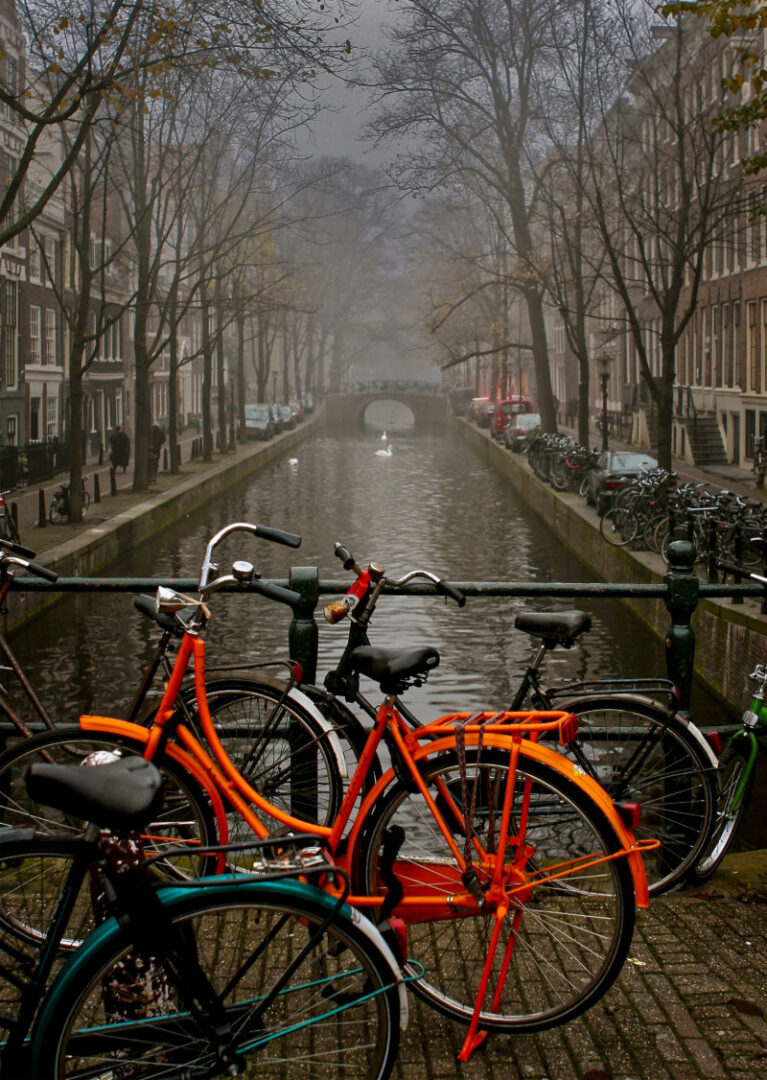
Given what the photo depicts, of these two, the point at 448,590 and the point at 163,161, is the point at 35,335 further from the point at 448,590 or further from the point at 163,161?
the point at 448,590

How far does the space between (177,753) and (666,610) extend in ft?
36.7

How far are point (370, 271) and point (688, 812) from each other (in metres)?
83.2

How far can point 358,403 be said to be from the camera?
279ft

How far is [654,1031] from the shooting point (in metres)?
3.54

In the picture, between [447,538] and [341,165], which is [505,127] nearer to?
[341,165]

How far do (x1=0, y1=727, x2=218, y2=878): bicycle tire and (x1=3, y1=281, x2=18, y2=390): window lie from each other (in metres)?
30.9

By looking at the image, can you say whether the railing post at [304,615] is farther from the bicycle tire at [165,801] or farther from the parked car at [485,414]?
the parked car at [485,414]

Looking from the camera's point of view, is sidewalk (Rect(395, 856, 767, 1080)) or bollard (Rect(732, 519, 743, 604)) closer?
sidewalk (Rect(395, 856, 767, 1080))

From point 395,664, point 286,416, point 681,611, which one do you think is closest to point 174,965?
point 395,664

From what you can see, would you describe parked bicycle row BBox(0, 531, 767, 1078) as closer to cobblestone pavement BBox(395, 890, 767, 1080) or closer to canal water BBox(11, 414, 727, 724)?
cobblestone pavement BBox(395, 890, 767, 1080)

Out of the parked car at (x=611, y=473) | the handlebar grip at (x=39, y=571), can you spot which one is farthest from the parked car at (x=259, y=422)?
the handlebar grip at (x=39, y=571)

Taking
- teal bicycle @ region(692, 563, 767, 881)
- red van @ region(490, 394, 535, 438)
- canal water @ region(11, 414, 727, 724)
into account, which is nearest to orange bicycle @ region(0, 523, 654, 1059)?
teal bicycle @ region(692, 563, 767, 881)

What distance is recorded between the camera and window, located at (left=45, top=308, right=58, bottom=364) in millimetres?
38000

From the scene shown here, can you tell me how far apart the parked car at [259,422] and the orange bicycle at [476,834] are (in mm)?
46271
